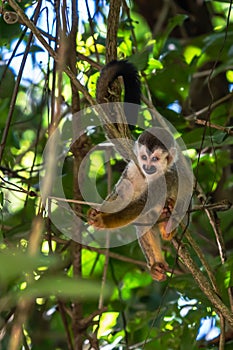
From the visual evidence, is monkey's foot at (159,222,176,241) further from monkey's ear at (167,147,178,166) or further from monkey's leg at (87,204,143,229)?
monkey's ear at (167,147,178,166)

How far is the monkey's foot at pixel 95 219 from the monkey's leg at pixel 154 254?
1.40 feet

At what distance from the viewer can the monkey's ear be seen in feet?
8.73

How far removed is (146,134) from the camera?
2695mm

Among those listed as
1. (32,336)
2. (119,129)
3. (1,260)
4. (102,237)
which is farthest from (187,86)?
(1,260)

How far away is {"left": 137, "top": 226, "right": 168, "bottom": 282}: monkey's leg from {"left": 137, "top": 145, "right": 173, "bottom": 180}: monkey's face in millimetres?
245

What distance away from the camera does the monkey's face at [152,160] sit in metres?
2.65

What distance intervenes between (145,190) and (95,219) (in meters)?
0.40

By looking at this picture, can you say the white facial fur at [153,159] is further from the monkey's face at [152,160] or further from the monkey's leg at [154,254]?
the monkey's leg at [154,254]

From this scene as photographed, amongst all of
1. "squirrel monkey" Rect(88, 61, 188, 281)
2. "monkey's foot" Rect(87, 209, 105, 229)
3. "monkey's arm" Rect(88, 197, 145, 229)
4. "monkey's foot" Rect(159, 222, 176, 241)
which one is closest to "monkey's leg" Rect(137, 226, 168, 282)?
"squirrel monkey" Rect(88, 61, 188, 281)

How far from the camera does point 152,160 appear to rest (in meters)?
2.67

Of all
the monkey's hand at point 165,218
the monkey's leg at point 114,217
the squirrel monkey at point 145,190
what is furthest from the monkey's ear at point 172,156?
the monkey's leg at point 114,217

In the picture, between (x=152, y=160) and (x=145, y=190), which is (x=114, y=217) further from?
(x=152, y=160)

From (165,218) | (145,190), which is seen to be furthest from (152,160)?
(165,218)

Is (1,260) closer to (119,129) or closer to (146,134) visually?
(119,129)
